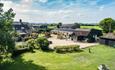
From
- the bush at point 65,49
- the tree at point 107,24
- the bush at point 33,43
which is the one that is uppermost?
the tree at point 107,24

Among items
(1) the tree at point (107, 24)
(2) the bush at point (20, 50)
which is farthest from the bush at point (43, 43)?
(1) the tree at point (107, 24)

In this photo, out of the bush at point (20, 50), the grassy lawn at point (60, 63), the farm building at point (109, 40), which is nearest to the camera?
the grassy lawn at point (60, 63)

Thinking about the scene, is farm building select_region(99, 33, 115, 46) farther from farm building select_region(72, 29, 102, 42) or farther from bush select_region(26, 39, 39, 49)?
bush select_region(26, 39, 39, 49)

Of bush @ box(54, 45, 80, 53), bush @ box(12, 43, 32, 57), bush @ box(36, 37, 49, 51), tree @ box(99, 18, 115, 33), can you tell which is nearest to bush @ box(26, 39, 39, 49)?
bush @ box(36, 37, 49, 51)

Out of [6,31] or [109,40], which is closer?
[6,31]

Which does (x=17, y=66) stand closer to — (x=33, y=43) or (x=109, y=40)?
(x=33, y=43)

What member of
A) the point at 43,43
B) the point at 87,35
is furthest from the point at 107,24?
the point at 43,43

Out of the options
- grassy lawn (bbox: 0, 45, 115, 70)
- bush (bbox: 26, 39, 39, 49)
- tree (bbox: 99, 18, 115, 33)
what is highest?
tree (bbox: 99, 18, 115, 33)

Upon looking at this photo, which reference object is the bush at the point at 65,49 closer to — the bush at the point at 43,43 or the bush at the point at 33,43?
the bush at the point at 43,43

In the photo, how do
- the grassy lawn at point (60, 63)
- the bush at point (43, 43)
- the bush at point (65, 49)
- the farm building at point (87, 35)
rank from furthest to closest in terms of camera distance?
the farm building at point (87, 35)
the bush at point (43, 43)
the bush at point (65, 49)
the grassy lawn at point (60, 63)
